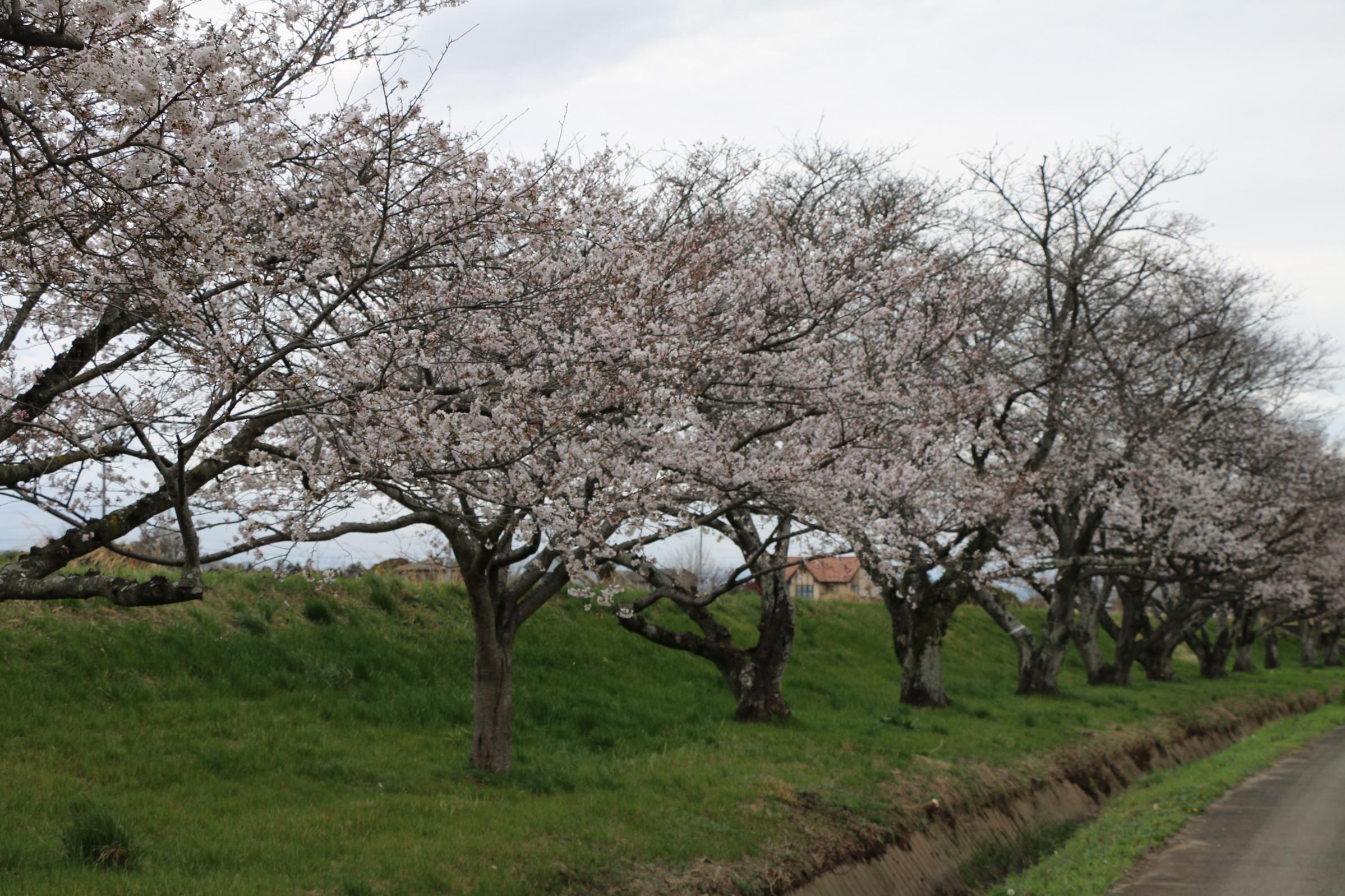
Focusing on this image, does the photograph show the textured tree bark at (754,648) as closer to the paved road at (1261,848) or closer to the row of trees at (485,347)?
the row of trees at (485,347)


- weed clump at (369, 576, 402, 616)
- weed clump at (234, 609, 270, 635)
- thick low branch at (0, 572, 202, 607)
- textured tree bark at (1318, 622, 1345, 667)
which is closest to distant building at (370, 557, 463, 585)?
weed clump at (369, 576, 402, 616)

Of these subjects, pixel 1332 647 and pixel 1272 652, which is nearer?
pixel 1272 652

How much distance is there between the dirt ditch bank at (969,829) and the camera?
37.2ft

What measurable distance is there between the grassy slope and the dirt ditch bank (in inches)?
17.2

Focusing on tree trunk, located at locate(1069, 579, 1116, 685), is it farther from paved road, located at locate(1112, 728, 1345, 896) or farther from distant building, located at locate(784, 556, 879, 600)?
distant building, located at locate(784, 556, 879, 600)

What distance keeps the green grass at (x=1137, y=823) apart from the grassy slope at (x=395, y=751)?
166 cm

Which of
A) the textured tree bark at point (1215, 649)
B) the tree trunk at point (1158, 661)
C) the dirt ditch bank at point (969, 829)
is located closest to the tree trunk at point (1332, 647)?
the textured tree bark at point (1215, 649)

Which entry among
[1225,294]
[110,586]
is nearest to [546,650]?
[110,586]

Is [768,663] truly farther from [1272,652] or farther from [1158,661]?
[1272,652]

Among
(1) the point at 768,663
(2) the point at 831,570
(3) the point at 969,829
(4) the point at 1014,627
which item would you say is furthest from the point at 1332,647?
(3) the point at 969,829

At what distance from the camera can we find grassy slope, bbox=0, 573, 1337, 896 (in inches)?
344

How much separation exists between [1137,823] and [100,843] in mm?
13397

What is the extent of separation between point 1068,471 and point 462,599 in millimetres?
15072

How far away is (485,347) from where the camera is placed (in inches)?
379
